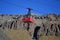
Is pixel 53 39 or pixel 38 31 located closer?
pixel 53 39

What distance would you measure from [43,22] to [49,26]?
615 inches

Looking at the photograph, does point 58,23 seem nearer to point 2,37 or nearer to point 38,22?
point 38,22

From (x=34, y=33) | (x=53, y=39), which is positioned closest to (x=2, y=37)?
(x=53, y=39)

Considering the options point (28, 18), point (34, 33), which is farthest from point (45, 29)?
point (28, 18)

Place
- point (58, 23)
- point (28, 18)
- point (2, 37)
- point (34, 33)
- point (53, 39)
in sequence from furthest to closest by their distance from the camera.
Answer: point (58, 23) → point (34, 33) → point (53, 39) → point (28, 18) → point (2, 37)

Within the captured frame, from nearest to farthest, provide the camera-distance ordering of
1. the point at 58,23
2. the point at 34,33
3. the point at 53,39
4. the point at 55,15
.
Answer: the point at 53,39, the point at 34,33, the point at 58,23, the point at 55,15

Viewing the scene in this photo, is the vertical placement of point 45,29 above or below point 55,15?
below

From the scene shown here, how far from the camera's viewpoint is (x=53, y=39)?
11494 centimetres

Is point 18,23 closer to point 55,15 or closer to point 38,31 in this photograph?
point 38,31

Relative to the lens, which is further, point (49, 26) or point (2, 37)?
point (49, 26)

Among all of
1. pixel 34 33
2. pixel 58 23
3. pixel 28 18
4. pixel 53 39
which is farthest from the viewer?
pixel 58 23

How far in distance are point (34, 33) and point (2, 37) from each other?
9322 cm

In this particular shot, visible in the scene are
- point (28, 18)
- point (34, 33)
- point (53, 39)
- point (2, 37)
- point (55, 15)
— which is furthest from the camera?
point (55, 15)

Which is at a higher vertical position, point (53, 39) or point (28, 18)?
point (28, 18)
